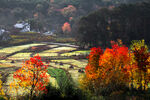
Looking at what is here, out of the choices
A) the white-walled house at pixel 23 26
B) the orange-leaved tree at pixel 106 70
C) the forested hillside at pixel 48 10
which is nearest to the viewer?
the orange-leaved tree at pixel 106 70

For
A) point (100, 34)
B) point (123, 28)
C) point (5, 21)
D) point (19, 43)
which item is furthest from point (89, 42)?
point (5, 21)

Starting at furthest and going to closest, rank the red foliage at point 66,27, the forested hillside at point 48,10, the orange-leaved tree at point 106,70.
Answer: the red foliage at point 66,27 < the forested hillside at point 48,10 < the orange-leaved tree at point 106,70

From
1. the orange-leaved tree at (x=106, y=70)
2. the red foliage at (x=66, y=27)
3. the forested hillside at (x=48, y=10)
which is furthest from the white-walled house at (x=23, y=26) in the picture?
the orange-leaved tree at (x=106, y=70)

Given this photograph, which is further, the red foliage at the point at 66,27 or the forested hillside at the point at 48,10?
the red foliage at the point at 66,27

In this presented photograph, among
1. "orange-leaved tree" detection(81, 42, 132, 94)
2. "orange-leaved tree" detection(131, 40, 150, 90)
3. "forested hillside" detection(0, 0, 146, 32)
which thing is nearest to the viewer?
"orange-leaved tree" detection(131, 40, 150, 90)

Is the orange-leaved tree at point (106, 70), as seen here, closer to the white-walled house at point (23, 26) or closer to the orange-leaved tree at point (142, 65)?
the orange-leaved tree at point (142, 65)

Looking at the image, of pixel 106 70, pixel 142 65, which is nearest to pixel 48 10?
pixel 106 70

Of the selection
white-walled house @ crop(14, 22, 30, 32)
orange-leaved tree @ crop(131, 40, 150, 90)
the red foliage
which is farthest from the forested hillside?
orange-leaved tree @ crop(131, 40, 150, 90)

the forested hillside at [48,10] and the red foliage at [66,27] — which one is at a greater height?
the forested hillside at [48,10]

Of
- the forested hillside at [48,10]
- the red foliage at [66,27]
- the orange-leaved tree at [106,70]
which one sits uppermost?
the forested hillside at [48,10]

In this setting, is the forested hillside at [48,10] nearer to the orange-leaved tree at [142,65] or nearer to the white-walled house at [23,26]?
the white-walled house at [23,26]

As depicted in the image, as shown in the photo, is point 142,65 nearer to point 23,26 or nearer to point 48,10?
point 23,26

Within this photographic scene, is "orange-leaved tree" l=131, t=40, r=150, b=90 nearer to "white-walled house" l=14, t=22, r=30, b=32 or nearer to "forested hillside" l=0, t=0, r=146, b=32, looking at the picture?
"white-walled house" l=14, t=22, r=30, b=32

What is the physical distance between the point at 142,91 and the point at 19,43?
65.9m
